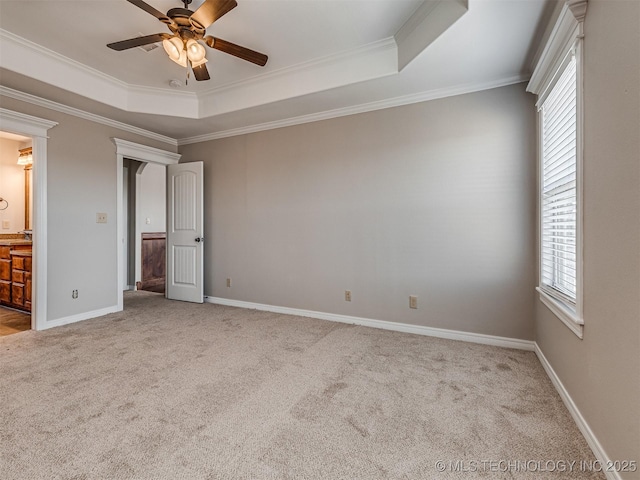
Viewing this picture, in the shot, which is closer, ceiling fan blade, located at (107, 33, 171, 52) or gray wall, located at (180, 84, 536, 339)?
ceiling fan blade, located at (107, 33, 171, 52)

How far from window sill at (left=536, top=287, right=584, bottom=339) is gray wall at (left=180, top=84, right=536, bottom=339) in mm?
508

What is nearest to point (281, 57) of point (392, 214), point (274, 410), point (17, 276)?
point (392, 214)

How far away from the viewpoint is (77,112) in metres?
3.59

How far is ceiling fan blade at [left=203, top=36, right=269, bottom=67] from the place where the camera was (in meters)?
2.26

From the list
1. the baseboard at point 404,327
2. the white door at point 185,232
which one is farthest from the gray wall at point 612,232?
the white door at point 185,232

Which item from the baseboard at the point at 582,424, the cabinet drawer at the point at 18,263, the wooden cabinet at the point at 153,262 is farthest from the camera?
the wooden cabinet at the point at 153,262

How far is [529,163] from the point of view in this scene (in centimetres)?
277

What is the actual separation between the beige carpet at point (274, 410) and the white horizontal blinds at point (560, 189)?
0.77 metres

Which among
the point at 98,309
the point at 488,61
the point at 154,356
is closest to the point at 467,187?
the point at 488,61

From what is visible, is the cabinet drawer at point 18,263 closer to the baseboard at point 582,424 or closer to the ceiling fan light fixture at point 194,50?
the ceiling fan light fixture at point 194,50

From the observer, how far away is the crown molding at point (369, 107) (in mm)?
2893

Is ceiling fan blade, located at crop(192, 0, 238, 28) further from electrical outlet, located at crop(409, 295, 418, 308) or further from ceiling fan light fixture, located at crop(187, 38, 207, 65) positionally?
electrical outlet, located at crop(409, 295, 418, 308)

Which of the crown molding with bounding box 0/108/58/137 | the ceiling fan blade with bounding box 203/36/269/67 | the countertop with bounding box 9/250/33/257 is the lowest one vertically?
the countertop with bounding box 9/250/33/257

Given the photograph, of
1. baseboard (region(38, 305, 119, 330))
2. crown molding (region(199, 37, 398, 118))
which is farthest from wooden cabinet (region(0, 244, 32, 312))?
crown molding (region(199, 37, 398, 118))
